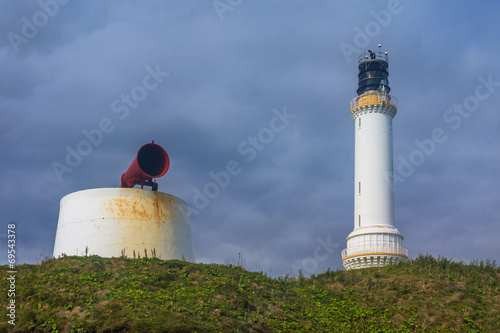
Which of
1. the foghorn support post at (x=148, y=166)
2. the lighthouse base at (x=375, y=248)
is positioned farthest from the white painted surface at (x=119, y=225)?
the lighthouse base at (x=375, y=248)

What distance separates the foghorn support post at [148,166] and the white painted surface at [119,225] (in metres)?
1.29

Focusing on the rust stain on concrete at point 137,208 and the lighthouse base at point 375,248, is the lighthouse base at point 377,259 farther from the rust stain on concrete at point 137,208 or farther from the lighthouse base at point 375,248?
the rust stain on concrete at point 137,208

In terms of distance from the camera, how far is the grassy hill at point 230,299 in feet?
75.0

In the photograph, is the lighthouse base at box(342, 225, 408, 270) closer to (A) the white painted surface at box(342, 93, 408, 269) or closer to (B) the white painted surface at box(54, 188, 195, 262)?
(A) the white painted surface at box(342, 93, 408, 269)

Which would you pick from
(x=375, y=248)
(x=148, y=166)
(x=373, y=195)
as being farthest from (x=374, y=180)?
(x=148, y=166)

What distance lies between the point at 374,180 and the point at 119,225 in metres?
17.5

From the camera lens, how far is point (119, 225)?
32.2 meters

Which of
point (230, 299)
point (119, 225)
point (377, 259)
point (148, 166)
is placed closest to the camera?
point (230, 299)

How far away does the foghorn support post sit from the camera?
111 ft

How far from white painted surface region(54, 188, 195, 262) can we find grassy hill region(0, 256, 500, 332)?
2.27 m

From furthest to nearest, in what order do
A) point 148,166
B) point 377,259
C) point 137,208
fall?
point 377,259 < point 148,166 < point 137,208

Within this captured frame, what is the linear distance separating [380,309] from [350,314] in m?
1.52

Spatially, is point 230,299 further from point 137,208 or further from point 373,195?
point 373,195

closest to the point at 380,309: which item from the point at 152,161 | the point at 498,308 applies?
the point at 498,308
